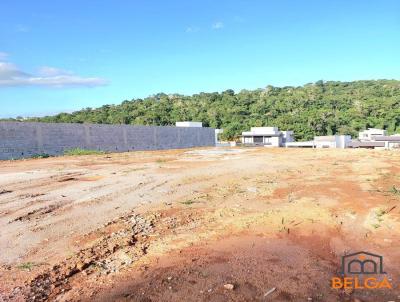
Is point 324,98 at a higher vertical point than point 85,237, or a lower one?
higher

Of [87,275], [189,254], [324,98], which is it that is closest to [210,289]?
[189,254]

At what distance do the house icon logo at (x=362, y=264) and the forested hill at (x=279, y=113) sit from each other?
54.8 m

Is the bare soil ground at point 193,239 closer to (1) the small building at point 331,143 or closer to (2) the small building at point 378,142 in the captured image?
(2) the small building at point 378,142

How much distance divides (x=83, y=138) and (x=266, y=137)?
40.1m

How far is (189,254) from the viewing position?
490 centimetres

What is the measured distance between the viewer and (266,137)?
61.5 m

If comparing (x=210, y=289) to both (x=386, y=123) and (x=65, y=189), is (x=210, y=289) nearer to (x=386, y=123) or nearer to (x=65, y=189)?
(x=65, y=189)

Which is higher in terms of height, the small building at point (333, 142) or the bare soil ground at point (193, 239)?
the bare soil ground at point (193, 239)

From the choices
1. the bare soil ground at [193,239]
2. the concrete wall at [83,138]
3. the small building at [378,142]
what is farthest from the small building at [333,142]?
the bare soil ground at [193,239]

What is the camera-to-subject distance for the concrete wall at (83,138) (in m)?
21.6

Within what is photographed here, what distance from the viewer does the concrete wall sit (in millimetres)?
21625

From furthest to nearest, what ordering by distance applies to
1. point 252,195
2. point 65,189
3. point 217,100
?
point 217,100, point 65,189, point 252,195

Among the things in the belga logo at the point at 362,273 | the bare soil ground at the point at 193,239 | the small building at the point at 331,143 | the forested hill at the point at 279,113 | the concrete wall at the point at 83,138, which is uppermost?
the forested hill at the point at 279,113

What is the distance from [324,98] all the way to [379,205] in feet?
280
